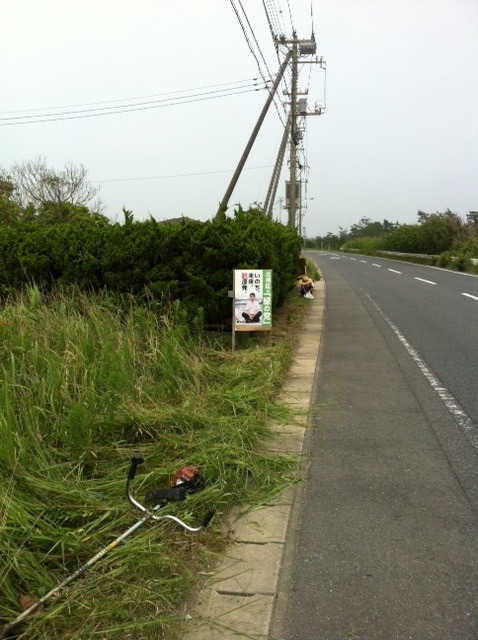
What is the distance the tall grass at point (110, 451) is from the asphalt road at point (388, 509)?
0.50 meters

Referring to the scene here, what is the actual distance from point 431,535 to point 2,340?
4281mm

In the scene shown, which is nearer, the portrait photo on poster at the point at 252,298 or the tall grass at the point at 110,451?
the tall grass at the point at 110,451

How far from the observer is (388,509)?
3582 millimetres

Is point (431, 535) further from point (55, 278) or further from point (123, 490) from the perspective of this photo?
point (55, 278)

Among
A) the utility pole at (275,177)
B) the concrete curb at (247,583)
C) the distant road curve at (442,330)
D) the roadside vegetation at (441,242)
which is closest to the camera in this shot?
the concrete curb at (247,583)

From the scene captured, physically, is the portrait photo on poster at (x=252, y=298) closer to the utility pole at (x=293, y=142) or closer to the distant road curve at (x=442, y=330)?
the distant road curve at (x=442, y=330)

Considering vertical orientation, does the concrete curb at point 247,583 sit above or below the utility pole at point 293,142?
below

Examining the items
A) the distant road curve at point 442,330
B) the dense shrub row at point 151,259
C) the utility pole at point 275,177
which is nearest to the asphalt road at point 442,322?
the distant road curve at point 442,330

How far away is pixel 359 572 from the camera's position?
292 cm

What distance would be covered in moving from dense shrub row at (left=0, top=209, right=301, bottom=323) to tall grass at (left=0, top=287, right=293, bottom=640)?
1049 mm

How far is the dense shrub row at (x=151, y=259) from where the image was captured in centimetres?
785

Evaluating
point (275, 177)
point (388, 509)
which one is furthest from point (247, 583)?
point (275, 177)

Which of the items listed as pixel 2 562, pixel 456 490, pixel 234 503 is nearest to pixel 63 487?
pixel 2 562

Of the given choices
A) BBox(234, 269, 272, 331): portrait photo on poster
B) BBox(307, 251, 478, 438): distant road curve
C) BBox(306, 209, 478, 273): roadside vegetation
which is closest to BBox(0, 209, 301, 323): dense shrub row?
BBox(234, 269, 272, 331): portrait photo on poster
